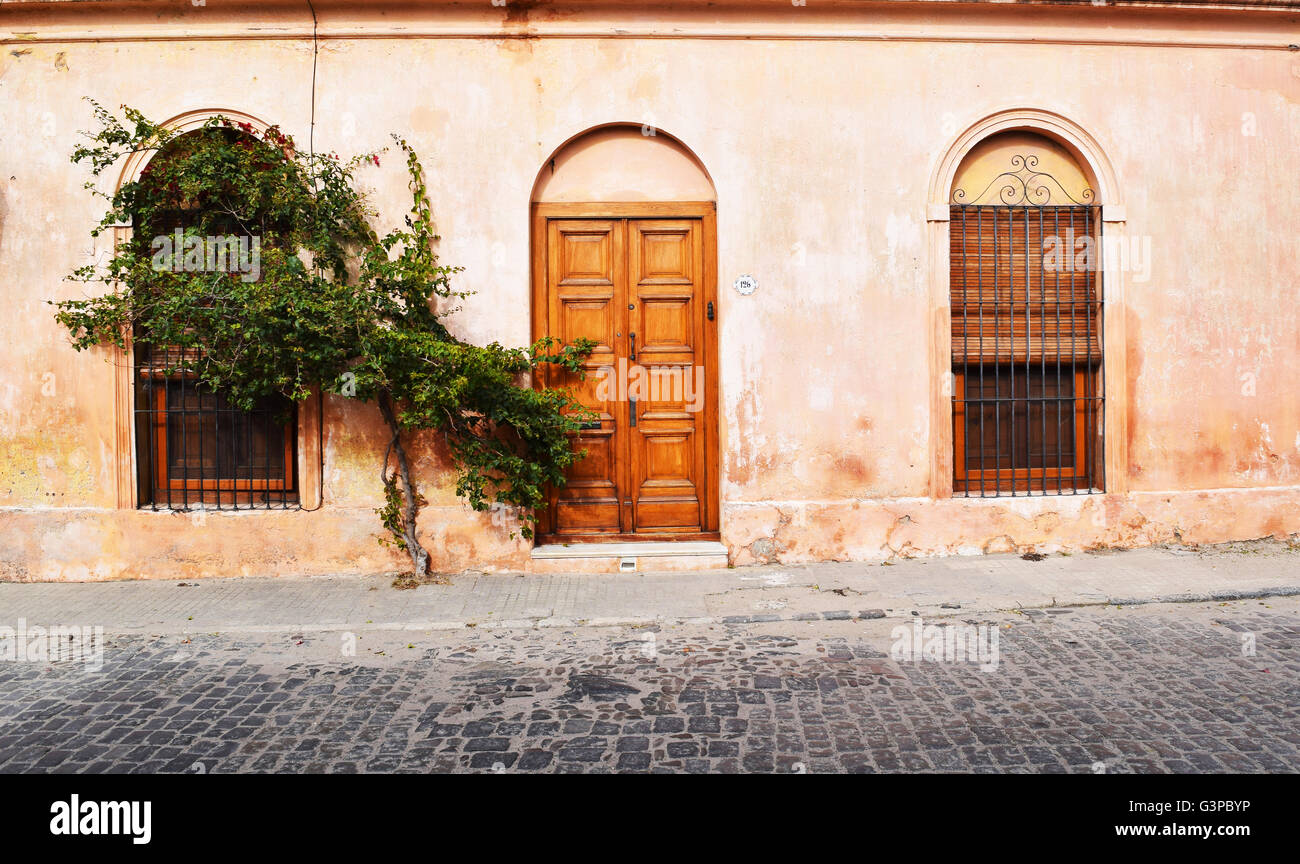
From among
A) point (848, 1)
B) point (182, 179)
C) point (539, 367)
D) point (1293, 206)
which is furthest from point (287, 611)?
point (1293, 206)

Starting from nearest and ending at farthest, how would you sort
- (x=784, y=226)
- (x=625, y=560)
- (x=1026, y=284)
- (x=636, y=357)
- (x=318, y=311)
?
1. (x=318, y=311)
2. (x=625, y=560)
3. (x=784, y=226)
4. (x=636, y=357)
5. (x=1026, y=284)

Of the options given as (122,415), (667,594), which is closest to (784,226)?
(667,594)

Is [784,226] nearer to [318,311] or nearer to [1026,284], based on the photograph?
[1026,284]

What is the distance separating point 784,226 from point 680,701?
435 cm

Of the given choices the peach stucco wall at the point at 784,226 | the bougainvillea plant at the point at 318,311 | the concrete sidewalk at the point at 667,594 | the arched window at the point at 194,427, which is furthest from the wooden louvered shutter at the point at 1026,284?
the arched window at the point at 194,427

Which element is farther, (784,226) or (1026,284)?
(1026,284)

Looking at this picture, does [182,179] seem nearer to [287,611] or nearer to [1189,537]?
[287,611]

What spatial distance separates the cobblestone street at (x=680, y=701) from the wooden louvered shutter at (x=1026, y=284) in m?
2.67

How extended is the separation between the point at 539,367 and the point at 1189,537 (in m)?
5.78

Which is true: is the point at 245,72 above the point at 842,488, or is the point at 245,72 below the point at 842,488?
above

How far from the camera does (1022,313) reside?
782 cm

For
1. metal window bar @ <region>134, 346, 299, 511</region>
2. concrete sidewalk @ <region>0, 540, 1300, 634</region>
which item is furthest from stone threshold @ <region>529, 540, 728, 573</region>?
metal window bar @ <region>134, 346, 299, 511</region>

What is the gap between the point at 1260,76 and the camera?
779 centimetres

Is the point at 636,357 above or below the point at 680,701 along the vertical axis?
above
